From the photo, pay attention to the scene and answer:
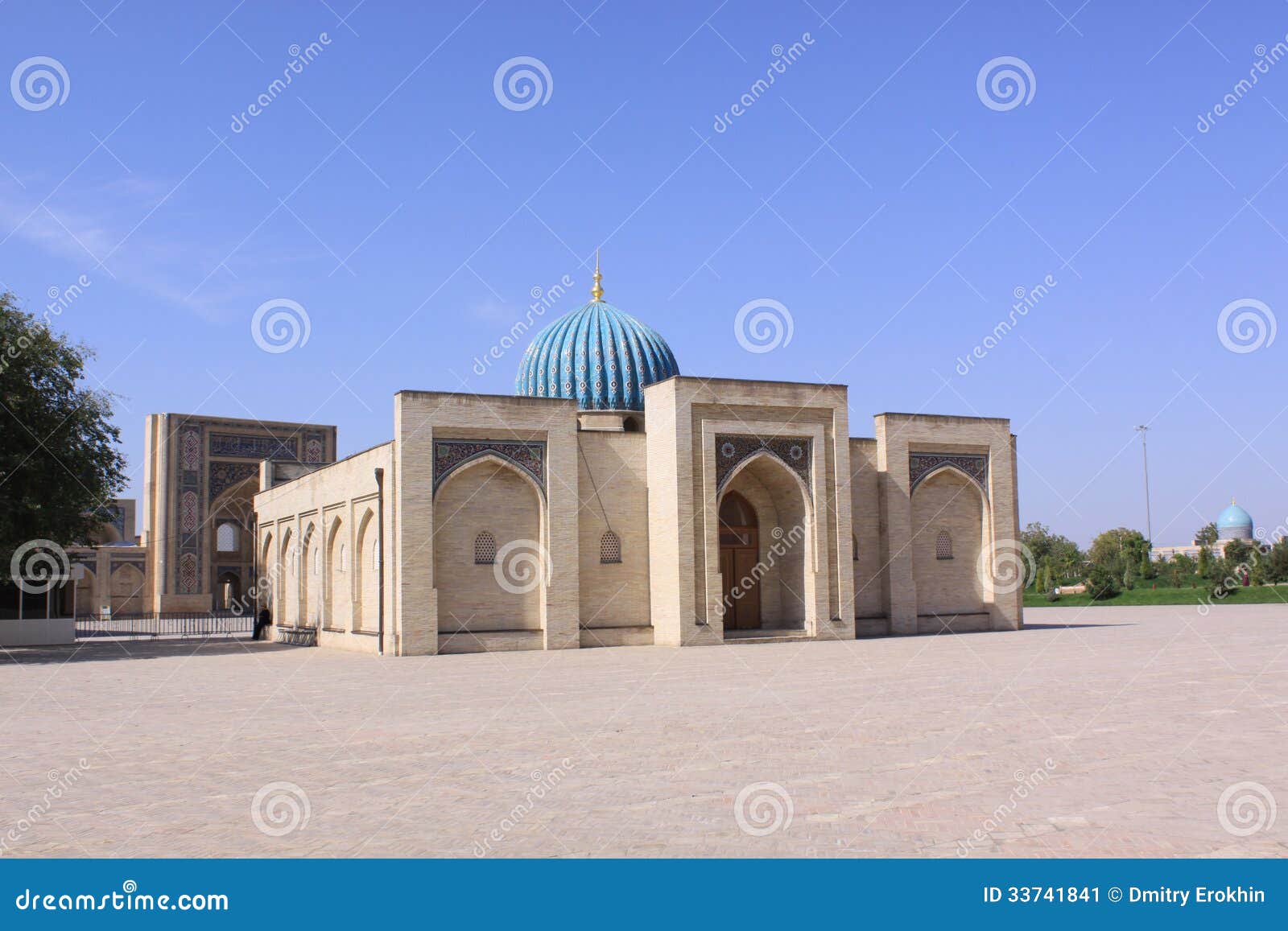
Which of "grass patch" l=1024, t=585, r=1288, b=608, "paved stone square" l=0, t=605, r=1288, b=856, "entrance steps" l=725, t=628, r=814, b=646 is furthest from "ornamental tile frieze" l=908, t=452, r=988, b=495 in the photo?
"grass patch" l=1024, t=585, r=1288, b=608

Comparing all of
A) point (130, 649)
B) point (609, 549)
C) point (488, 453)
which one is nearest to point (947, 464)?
point (609, 549)

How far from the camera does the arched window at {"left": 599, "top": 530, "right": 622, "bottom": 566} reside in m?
20.6

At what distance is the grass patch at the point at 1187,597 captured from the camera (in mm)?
40750

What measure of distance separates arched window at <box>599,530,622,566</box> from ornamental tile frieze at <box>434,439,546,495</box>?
1666 millimetres

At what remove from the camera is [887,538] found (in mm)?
23047

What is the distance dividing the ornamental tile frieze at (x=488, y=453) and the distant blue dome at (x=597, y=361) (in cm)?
507

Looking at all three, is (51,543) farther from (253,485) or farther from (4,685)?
(253,485)

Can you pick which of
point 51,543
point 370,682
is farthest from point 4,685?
point 51,543

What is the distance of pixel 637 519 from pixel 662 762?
1391 cm

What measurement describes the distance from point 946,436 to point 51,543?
17.9 meters

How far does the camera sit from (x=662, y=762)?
281 inches

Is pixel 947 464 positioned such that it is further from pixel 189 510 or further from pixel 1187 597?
pixel 189 510

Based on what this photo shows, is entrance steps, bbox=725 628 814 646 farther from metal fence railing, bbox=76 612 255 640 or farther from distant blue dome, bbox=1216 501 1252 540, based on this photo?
distant blue dome, bbox=1216 501 1252 540

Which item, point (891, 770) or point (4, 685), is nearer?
point (891, 770)
